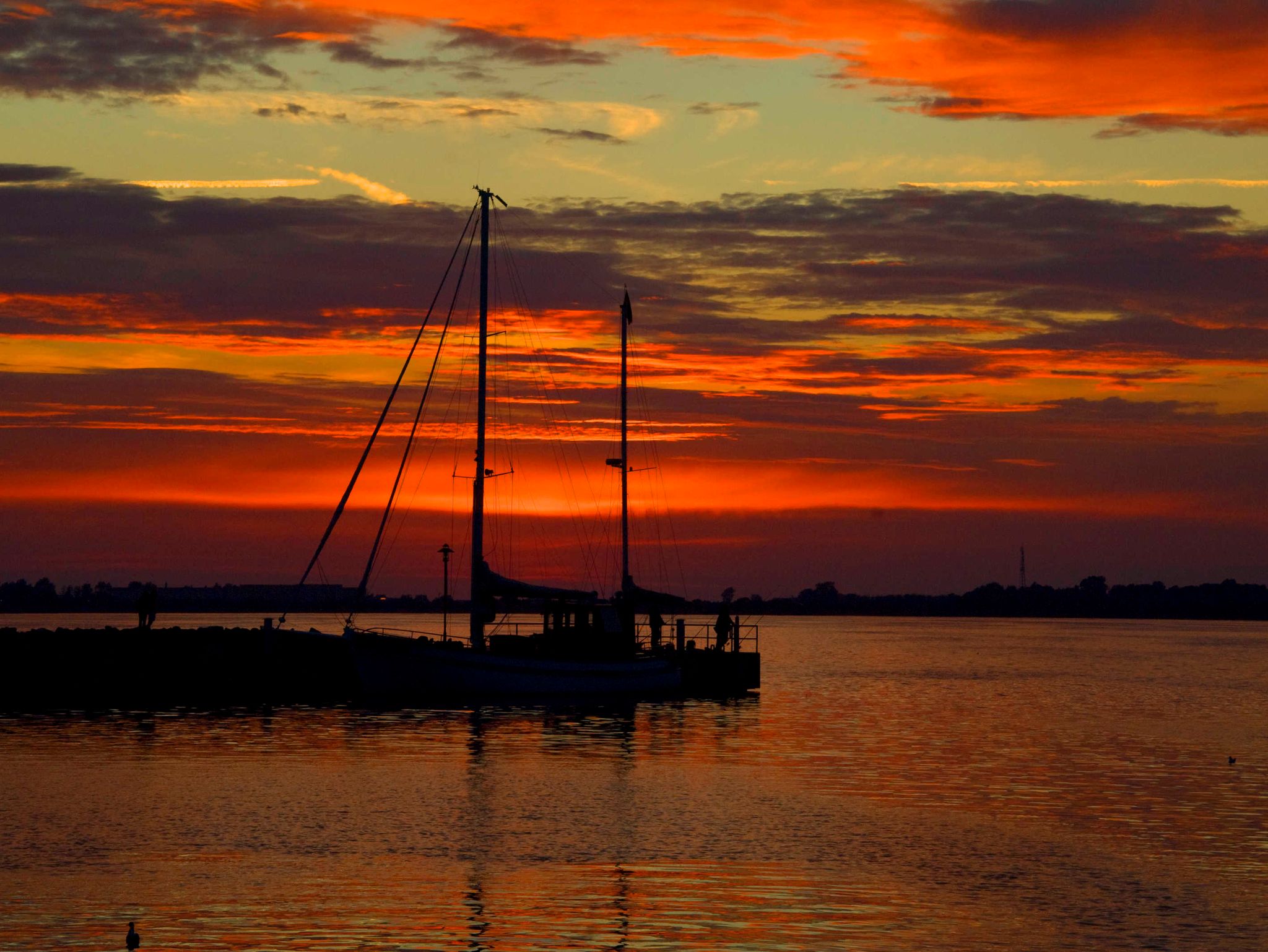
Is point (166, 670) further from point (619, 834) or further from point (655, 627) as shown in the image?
point (619, 834)

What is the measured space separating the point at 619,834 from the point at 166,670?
39.1 metres

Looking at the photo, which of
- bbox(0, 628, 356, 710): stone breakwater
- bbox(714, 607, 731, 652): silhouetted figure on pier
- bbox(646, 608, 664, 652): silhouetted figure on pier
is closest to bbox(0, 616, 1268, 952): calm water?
bbox(0, 628, 356, 710): stone breakwater

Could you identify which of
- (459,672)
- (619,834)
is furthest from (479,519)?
(619,834)

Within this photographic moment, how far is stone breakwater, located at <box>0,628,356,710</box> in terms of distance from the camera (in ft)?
197

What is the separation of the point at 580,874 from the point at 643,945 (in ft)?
17.0

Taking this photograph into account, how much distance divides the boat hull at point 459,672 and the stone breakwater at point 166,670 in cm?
171

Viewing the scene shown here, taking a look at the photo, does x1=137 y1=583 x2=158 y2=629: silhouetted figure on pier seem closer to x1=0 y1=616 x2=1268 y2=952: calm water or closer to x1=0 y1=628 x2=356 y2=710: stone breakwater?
x1=0 y1=628 x2=356 y2=710: stone breakwater

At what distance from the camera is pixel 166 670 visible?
6316 cm

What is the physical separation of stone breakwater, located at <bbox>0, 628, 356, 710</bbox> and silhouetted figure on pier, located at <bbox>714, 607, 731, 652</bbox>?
18.3m

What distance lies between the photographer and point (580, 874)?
24906mm

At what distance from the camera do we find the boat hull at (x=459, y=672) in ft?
184

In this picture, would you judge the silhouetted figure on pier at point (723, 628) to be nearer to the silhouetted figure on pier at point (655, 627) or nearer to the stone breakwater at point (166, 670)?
the silhouetted figure on pier at point (655, 627)

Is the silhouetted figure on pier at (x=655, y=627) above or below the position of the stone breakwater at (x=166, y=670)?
above

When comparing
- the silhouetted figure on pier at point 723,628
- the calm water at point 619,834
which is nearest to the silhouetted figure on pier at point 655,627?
the silhouetted figure on pier at point 723,628
